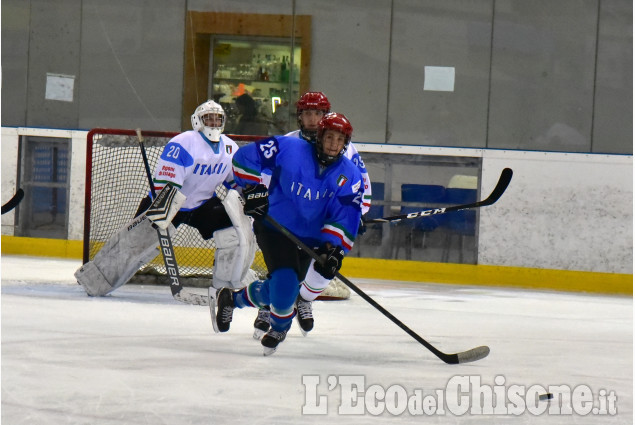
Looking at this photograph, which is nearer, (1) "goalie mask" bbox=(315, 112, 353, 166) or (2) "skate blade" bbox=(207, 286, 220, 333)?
(1) "goalie mask" bbox=(315, 112, 353, 166)

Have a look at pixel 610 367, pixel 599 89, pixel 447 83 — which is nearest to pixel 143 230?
pixel 610 367

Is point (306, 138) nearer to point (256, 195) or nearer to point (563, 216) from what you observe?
point (256, 195)

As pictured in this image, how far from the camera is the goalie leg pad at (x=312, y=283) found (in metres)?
3.99

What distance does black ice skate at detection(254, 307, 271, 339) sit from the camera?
13.5 ft

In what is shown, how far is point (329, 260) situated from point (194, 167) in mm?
1807

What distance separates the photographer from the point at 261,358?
12.1ft

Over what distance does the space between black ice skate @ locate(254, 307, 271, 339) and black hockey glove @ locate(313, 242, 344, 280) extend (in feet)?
1.55

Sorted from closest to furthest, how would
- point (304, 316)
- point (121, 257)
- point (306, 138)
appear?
point (306, 138) < point (304, 316) < point (121, 257)

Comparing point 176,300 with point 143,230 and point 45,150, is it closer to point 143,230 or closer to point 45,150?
point 143,230

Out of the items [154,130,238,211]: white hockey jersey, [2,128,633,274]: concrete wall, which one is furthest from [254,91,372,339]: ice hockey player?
[2,128,633,274]: concrete wall

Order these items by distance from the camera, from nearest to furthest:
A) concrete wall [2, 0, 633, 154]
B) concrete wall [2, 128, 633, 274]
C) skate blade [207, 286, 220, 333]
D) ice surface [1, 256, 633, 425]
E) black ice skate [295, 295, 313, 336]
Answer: ice surface [1, 256, 633, 425] < skate blade [207, 286, 220, 333] < black ice skate [295, 295, 313, 336] < concrete wall [2, 128, 633, 274] < concrete wall [2, 0, 633, 154]

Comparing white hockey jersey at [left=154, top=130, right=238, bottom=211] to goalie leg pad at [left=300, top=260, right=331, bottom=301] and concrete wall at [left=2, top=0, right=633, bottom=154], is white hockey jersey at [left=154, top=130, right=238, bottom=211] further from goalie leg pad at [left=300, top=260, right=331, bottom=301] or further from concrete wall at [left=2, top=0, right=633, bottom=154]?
concrete wall at [left=2, top=0, right=633, bottom=154]

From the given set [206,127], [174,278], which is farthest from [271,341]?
[206,127]

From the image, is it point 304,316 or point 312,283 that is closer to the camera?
point 312,283
